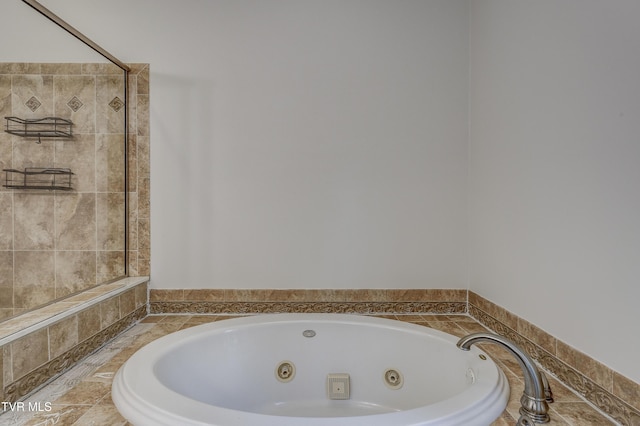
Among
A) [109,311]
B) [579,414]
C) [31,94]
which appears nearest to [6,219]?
[31,94]

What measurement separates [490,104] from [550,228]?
73cm

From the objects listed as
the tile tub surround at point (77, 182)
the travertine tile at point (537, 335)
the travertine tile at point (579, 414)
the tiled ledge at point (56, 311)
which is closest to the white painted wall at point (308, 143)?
the tile tub surround at point (77, 182)

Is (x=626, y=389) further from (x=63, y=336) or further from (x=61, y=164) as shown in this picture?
(x=61, y=164)

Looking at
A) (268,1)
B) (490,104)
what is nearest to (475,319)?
(490,104)

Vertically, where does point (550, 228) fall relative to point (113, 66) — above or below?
below

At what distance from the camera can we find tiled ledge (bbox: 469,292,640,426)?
81cm

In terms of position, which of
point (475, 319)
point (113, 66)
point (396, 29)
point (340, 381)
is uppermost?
point (396, 29)

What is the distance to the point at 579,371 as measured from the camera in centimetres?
97

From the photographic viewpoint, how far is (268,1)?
5.65ft

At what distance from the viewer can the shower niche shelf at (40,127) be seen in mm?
1572

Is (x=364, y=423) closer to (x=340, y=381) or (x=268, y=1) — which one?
(x=340, y=381)

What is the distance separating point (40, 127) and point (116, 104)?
40 centimetres

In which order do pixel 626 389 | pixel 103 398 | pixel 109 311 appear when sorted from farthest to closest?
pixel 109 311 < pixel 103 398 < pixel 626 389

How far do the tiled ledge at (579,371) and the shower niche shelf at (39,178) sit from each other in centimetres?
232
